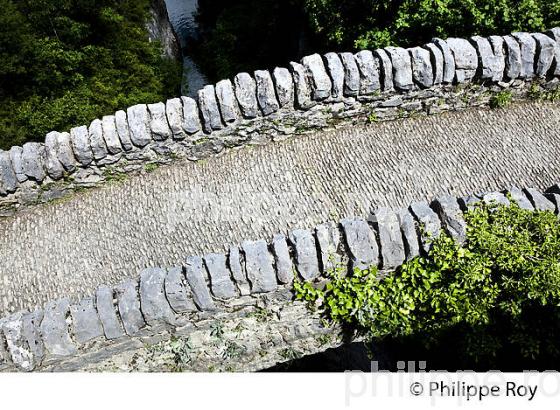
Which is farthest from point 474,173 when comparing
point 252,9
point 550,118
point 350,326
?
point 252,9

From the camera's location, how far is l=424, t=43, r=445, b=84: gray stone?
7328mm

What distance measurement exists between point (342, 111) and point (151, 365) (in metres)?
4.85

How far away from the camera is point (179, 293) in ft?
17.0

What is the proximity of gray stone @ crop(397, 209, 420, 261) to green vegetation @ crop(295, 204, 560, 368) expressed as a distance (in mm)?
121

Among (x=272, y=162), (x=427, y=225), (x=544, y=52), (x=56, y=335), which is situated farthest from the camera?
(x=272, y=162)

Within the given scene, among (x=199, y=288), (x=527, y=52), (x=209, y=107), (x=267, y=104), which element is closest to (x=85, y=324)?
(x=199, y=288)

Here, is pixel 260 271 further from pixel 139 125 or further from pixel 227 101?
pixel 139 125

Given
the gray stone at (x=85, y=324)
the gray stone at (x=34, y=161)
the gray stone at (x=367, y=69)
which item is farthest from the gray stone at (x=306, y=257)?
the gray stone at (x=34, y=161)

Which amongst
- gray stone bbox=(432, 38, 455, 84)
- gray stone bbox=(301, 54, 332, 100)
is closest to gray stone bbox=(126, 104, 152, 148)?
gray stone bbox=(301, 54, 332, 100)

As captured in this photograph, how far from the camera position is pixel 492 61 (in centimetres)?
739

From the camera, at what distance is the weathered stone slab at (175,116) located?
287 inches

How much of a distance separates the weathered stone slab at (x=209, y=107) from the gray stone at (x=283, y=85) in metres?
1.00

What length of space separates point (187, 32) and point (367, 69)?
1352 centimetres

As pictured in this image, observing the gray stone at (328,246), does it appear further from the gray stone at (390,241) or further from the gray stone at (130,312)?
the gray stone at (130,312)
